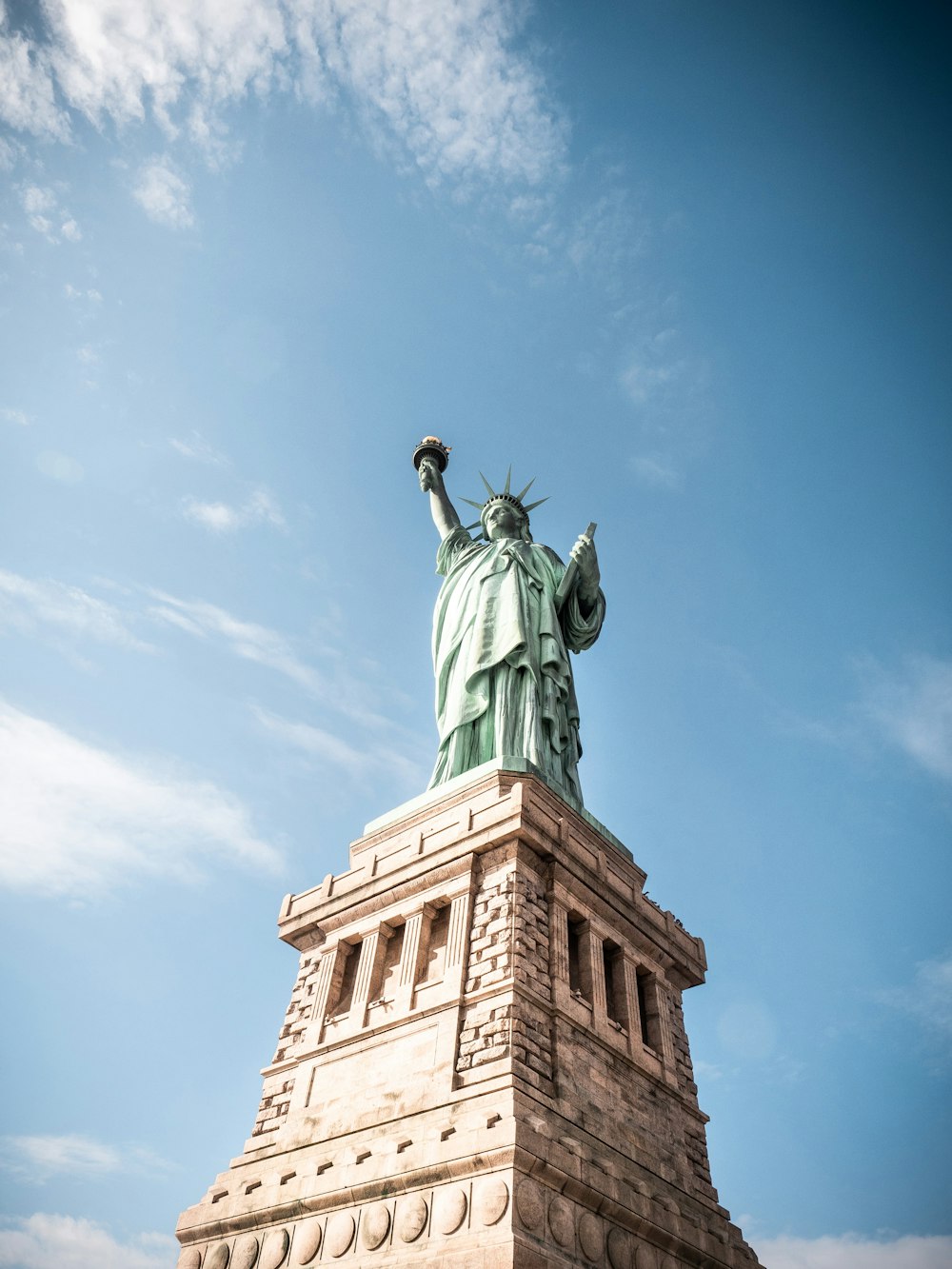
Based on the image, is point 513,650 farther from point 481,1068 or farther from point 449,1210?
point 449,1210

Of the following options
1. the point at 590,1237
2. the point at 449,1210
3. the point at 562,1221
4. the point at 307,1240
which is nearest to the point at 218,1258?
the point at 307,1240

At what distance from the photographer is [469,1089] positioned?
38.0 feet

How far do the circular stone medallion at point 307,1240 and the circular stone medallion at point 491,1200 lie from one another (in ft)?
7.89

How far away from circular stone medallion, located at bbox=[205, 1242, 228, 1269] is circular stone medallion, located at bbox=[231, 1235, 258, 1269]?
6.8 inches

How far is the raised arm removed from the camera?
25578mm

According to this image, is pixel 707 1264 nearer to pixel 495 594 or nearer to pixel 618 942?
pixel 618 942

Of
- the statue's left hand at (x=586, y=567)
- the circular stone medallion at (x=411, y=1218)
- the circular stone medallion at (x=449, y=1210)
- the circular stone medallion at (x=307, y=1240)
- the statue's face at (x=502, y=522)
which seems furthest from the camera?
the statue's face at (x=502, y=522)

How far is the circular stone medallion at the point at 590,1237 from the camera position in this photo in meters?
10.7

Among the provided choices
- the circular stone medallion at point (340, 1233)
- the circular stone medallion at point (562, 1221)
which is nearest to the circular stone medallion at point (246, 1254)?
the circular stone medallion at point (340, 1233)

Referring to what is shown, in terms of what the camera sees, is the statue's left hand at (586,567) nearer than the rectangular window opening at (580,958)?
No

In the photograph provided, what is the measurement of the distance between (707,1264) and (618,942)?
4396 millimetres

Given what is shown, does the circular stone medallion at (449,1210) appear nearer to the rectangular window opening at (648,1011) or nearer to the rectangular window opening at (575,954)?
the rectangular window opening at (575,954)

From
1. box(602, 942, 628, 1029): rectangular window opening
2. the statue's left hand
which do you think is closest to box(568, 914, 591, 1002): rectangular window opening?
box(602, 942, 628, 1029): rectangular window opening

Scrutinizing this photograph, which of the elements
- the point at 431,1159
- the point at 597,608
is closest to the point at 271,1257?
the point at 431,1159
